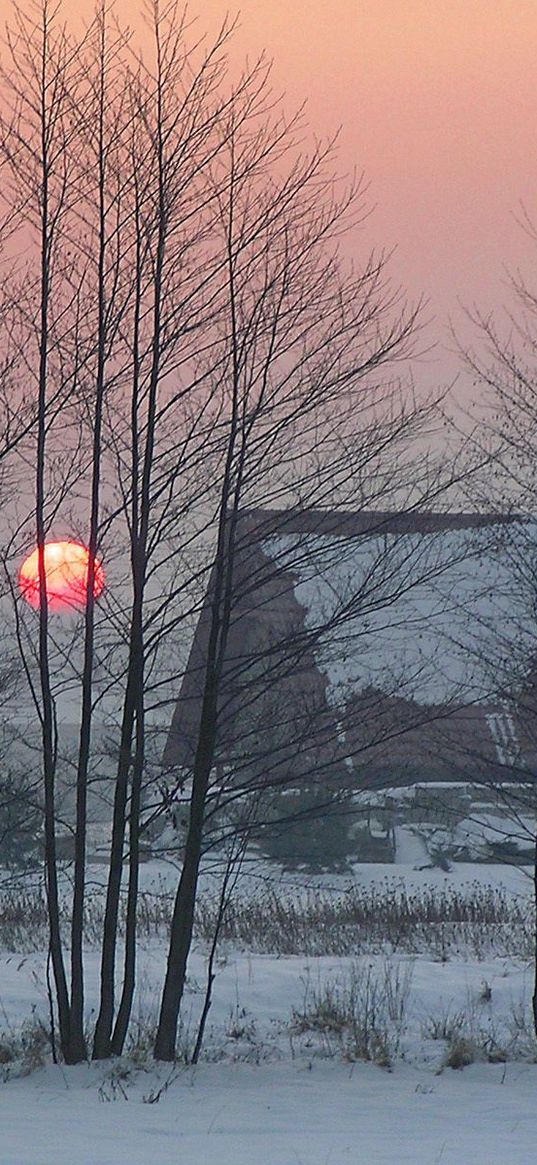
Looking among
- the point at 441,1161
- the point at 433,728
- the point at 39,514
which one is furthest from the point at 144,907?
the point at 441,1161

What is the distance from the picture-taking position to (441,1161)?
639cm

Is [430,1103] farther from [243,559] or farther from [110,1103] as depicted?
[243,559]

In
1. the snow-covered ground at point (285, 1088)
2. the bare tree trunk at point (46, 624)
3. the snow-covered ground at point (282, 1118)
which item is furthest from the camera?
the bare tree trunk at point (46, 624)

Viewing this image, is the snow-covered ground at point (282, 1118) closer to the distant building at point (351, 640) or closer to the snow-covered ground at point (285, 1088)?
the snow-covered ground at point (285, 1088)

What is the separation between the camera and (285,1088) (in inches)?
336

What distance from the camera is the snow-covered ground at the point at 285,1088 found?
22.0ft

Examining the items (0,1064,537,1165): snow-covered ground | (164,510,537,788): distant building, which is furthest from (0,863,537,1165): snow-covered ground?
(164,510,537,788): distant building

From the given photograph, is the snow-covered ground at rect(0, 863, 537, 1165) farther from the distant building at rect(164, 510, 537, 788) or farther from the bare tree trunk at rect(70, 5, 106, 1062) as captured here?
the distant building at rect(164, 510, 537, 788)

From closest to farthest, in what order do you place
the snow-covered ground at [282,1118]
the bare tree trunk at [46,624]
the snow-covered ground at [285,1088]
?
the snow-covered ground at [282,1118], the snow-covered ground at [285,1088], the bare tree trunk at [46,624]

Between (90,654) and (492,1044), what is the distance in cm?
394

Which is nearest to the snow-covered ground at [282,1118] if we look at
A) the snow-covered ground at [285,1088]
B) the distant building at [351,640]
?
the snow-covered ground at [285,1088]

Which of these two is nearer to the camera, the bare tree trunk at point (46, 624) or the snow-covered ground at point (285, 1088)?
the snow-covered ground at point (285, 1088)

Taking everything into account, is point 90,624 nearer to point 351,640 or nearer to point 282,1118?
point 351,640

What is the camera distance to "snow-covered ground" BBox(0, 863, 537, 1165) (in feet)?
22.0
